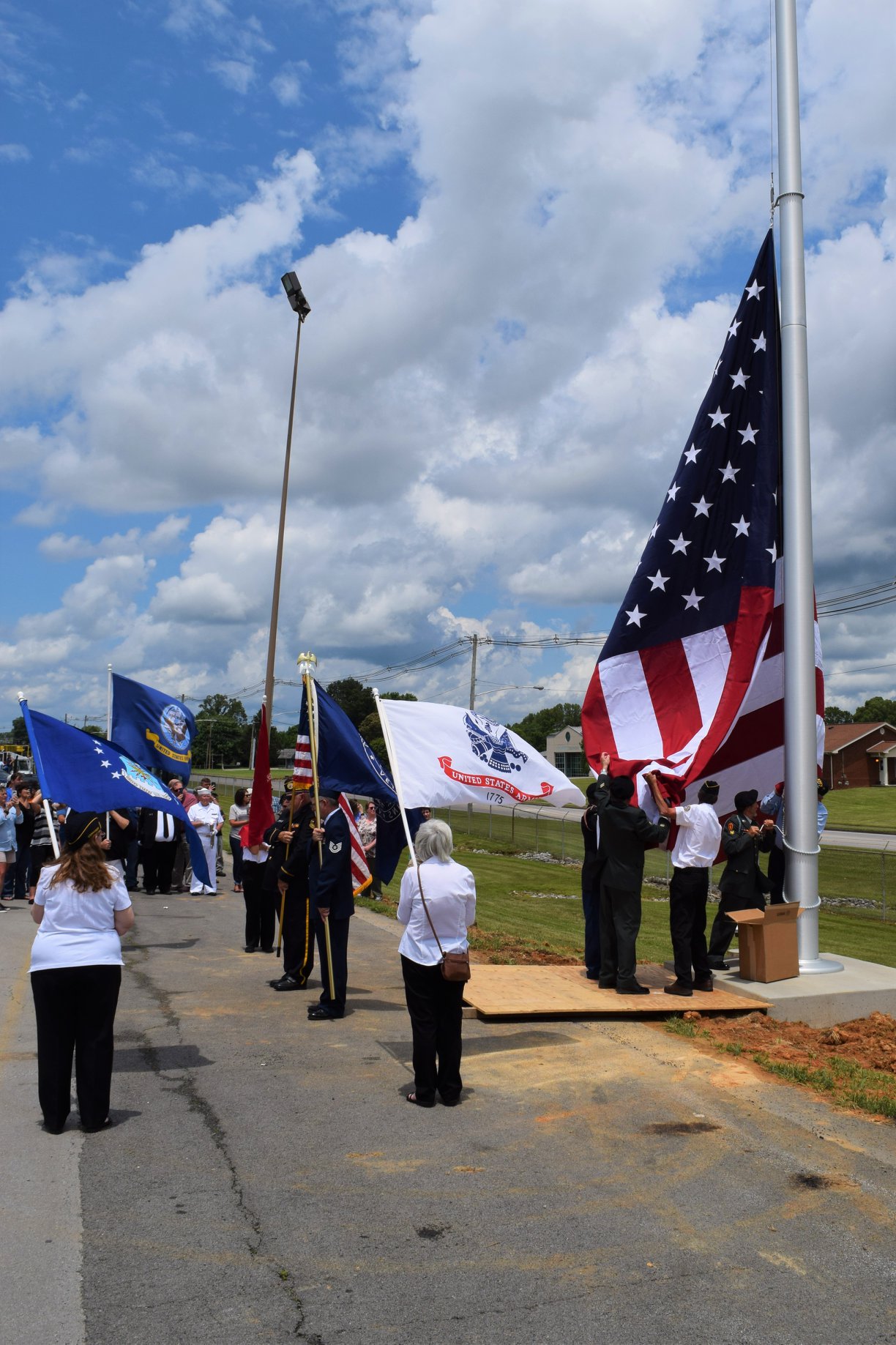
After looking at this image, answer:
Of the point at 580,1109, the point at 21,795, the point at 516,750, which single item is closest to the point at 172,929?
the point at 21,795

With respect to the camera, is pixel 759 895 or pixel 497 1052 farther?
pixel 759 895

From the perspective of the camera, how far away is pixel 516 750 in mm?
8867

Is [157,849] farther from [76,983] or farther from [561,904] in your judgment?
Result: [76,983]

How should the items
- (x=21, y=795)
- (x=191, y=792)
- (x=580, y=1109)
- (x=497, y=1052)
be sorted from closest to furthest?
(x=580, y=1109)
(x=497, y=1052)
(x=21, y=795)
(x=191, y=792)

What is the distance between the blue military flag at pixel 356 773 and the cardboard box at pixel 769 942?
3125mm

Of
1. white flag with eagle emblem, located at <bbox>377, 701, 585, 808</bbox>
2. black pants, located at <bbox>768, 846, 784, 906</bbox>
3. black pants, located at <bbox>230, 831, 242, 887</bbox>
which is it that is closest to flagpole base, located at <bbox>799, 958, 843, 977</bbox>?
black pants, located at <bbox>768, 846, 784, 906</bbox>

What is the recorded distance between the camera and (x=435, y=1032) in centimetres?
671

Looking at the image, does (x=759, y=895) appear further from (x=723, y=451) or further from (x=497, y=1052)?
(x=723, y=451)

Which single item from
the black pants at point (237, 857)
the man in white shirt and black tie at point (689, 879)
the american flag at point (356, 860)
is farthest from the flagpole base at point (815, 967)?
the black pants at point (237, 857)

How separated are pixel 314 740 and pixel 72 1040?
384 cm

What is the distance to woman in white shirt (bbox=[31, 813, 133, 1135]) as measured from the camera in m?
6.05

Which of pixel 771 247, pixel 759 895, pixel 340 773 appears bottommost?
pixel 759 895

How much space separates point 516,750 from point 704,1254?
4.76 metres

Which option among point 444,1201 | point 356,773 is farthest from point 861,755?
point 444,1201
